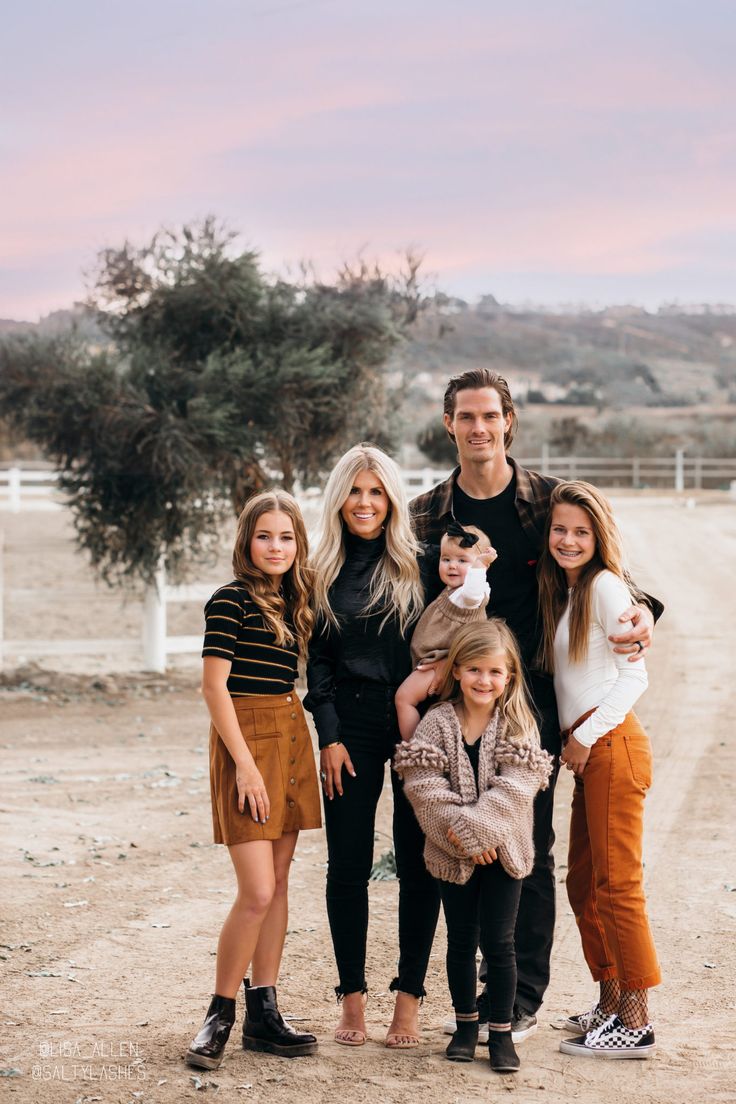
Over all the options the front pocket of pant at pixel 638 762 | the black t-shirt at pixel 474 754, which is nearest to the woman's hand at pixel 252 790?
the black t-shirt at pixel 474 754

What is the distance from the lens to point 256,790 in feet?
12.5

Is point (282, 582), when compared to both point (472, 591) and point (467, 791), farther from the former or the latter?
point (467, 791)

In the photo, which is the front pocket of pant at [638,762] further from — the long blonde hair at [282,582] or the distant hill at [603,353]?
the distant hill at [603,353]

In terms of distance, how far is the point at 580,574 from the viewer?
4.08 metres

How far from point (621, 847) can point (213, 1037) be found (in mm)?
1412

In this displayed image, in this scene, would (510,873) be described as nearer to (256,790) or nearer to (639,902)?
(639,902)

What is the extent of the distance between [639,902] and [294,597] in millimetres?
1495

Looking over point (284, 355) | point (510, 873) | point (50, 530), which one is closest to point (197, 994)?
point (510, 873)

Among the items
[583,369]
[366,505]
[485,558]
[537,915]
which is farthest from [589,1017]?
[583,369]

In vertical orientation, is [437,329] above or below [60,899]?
above

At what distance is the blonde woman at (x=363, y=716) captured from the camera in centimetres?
389

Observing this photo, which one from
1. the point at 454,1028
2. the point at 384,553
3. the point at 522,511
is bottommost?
the point at 454,1028

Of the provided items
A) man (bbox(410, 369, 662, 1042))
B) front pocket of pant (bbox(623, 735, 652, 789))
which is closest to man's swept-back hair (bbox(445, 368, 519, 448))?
man (bbox(410, 369, 662, 1042))

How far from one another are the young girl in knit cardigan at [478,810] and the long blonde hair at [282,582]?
50 centimetres
